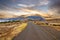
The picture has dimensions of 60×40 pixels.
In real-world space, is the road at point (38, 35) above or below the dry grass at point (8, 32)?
below

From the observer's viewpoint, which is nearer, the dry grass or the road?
the road

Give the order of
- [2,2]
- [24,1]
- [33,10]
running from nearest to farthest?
[2,2], [24,1], [33,10]

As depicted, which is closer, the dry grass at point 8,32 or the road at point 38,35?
the road at point 38,35

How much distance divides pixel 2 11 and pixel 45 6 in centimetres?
870

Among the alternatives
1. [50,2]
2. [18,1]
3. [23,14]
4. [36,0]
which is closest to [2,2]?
[18,1]

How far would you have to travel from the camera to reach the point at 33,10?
2658cm

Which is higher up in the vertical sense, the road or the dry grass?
the dry grass

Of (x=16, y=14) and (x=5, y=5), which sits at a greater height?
(x=5, y=5)

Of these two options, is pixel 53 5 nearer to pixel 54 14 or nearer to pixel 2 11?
pixel 54 14

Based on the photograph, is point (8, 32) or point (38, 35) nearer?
point (38, 35)

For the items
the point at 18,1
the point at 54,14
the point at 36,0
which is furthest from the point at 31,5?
the point at 54,14

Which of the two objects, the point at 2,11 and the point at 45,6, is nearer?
the point at 2,11

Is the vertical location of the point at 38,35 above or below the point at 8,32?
below

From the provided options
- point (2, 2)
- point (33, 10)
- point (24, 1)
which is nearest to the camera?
point (2, 2)
